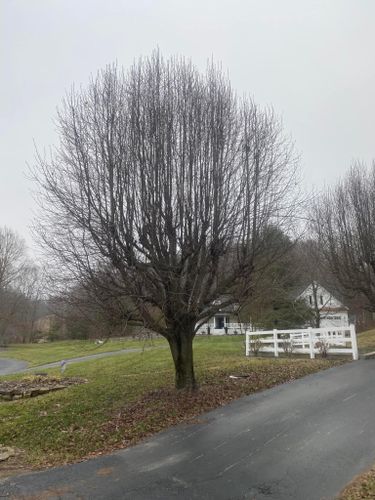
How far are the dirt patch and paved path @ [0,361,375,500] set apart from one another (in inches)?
275

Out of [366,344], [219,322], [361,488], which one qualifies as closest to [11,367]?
[366,344]

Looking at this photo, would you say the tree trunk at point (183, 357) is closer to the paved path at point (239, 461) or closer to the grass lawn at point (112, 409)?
the grass lawn at point (112, 409)

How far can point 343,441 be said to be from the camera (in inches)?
271

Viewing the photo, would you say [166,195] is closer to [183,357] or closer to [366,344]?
[183,357]

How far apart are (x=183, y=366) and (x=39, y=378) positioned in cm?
786

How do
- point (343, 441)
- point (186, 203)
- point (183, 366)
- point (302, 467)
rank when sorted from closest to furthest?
point (302, 467) → point (343, 441) → point (186, 203) → point (183, 366)

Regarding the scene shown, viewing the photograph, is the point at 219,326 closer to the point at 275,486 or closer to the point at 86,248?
the point at 86,248

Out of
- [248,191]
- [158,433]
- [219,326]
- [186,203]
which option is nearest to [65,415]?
[158,433]

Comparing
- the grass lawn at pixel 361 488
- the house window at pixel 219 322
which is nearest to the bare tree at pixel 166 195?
the grass lawn at pixel 361 488

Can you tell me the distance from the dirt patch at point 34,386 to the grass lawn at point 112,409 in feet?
2.52

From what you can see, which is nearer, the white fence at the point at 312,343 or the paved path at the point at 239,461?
the paved path at the point at 239,461

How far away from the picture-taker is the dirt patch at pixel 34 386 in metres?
13.7

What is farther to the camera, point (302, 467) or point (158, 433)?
point (158, 433)

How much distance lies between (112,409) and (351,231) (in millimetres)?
15449
